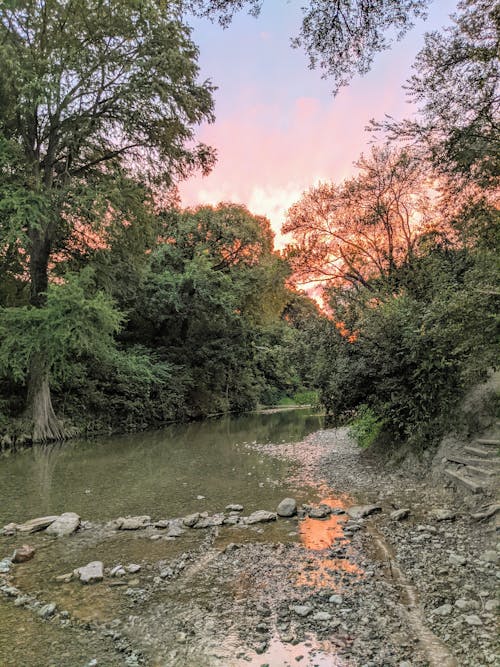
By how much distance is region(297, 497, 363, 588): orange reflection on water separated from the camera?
15.7 ft

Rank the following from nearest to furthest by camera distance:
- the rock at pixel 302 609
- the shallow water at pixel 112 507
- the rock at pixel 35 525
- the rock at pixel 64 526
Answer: the shallow water at pixel 112 507 < the rock at pixel 302 609 < the rock at pixel 64 526 < the rock at pixel 35 525

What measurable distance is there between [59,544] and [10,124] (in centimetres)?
1591

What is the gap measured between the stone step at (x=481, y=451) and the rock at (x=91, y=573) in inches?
259

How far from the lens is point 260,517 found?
7.04m

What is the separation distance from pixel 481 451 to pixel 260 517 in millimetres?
4246

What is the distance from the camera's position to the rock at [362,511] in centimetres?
698

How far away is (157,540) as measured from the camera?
628 cm

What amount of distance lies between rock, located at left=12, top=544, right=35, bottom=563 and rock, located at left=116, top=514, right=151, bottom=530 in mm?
1389

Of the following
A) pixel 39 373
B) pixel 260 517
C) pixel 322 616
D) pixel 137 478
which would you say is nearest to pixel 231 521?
pixel 260 517

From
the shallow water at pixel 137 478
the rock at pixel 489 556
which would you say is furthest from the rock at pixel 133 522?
the rock at pixel 489 556

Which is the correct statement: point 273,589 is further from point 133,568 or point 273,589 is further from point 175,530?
point 175,530

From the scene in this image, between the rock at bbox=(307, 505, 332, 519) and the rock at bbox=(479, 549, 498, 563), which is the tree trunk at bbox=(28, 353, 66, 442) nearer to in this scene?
the rock at bbox=(307, 505, 332, 519)

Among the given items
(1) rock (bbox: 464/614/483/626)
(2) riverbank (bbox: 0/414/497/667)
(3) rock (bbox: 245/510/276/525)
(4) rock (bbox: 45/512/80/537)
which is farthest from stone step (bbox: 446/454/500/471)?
(4) rock (bbox: 45/512/80/537)

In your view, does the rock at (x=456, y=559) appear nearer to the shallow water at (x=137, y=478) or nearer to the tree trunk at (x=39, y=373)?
the shallow water at (x=137, y=478)
